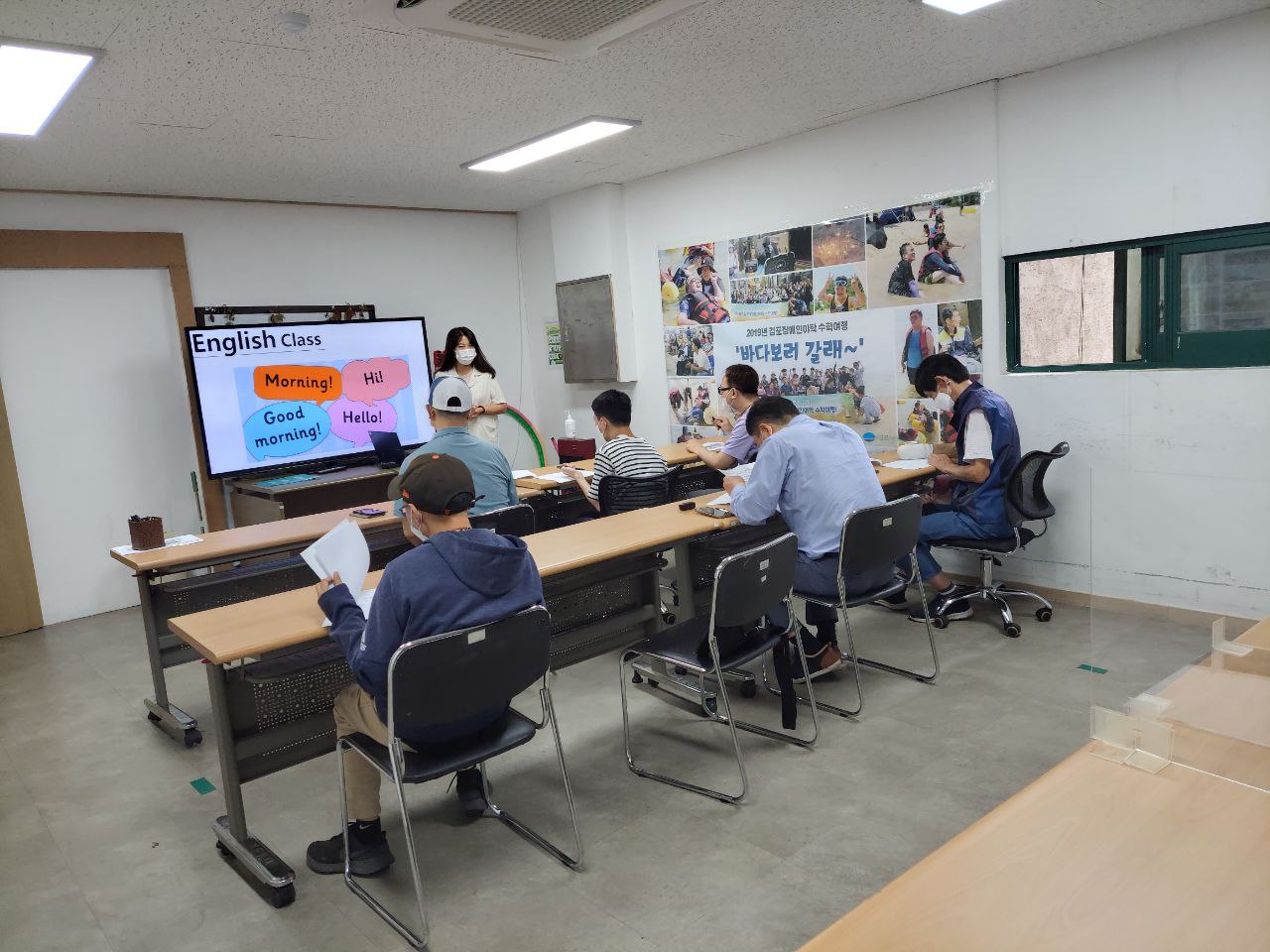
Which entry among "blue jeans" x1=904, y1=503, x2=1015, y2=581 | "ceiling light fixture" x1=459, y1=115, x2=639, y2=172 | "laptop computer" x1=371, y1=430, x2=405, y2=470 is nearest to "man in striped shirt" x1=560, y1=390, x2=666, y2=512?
"blue jeans" x1=904, y1=503, x2=1015, y2=581

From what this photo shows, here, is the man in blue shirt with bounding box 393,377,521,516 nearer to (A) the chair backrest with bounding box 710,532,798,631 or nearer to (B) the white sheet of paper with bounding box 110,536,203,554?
(B) the white sheet of paper with bounding box 110,536,203,554

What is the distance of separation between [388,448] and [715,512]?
131 inches

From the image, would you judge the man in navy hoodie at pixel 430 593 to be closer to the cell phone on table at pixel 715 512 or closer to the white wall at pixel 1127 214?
the cell phone on table at pixel 715 512

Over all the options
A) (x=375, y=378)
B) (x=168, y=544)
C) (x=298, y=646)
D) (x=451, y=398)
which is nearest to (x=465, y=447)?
(x=451, y=398)

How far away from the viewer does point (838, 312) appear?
17.9ft

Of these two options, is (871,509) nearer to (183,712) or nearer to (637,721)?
(637,721)

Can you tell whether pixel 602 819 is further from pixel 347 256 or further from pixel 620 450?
pixel 347 256

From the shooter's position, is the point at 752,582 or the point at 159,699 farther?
the point at 159,699

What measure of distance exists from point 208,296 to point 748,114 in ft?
12.8

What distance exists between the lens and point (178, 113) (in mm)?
4059

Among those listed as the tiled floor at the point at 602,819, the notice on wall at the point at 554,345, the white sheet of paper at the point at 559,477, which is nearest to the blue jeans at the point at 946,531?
the tiled floor at the point at 602,819

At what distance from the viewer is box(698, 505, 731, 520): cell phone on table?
358 cm

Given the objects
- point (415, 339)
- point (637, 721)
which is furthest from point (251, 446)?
point (637, 721)

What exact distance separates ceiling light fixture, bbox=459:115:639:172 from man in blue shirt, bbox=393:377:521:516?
1914 mm
